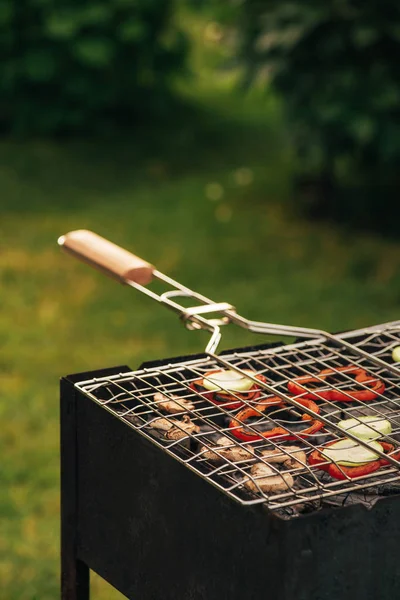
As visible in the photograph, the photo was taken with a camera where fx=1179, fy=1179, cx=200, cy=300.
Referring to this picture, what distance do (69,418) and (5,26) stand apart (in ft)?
17.9

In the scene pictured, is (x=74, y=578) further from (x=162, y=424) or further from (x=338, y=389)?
(x=338, y=389)

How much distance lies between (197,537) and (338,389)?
41cm

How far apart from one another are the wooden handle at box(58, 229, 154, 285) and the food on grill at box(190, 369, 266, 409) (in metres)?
0.25

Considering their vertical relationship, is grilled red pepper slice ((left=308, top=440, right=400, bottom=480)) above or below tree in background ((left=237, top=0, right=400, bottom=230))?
below

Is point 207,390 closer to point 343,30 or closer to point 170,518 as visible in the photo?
point 170,518

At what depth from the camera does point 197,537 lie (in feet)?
6.69

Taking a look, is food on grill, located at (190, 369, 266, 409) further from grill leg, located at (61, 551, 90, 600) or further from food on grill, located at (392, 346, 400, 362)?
grill leg, located at (61, 551, 90, 600)

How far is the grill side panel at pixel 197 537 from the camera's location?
1859 millimetres

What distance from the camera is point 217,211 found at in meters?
6.71

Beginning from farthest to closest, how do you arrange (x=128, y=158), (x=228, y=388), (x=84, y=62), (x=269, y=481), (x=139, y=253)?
(x=128, y=158) → (x=84, y=62) → (x=139, y=253) → (x=228, y=388) → (x=269, y=481)

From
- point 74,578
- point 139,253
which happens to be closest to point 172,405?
point 74,578

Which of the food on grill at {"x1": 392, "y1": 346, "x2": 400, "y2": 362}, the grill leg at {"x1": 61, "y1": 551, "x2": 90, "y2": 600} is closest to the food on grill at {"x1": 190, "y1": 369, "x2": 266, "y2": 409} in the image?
the food on grill at {"x1": 392, "y1": 346, "x2": 400, "y2": 362}

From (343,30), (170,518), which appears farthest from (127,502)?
(343,30)

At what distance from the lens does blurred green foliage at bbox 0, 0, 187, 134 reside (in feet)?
24.0
